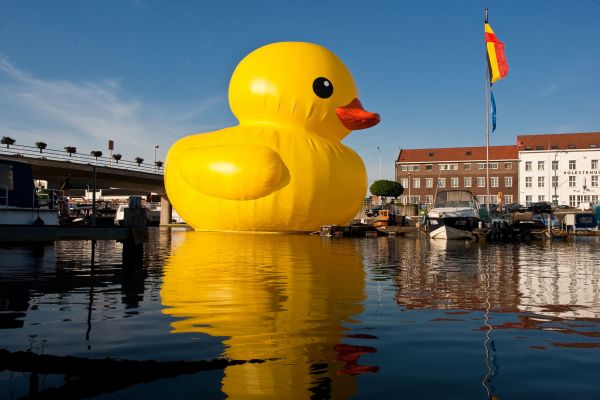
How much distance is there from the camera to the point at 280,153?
2831 centimetres

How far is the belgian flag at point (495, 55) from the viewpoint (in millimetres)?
33750

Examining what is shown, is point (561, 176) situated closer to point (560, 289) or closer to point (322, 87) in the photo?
point (322, 87)

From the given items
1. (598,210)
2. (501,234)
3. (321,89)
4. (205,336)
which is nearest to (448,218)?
(501,234)

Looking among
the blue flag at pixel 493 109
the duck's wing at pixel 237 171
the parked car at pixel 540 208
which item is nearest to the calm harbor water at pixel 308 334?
the duck's wing at pixel 237 171

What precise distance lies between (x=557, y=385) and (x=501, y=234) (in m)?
27.9

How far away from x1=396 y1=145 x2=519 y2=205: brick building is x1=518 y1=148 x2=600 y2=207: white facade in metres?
1.63

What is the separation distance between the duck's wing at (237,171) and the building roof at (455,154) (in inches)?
2607

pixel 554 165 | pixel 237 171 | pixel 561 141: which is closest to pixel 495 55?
pixel 237 171

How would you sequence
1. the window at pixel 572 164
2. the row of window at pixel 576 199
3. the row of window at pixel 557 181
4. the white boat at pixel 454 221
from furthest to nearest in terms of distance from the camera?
the window at pixel 572 164
the row of window at pixel 576 199
the row of window at pixel 557 181
the white boat at pixel 454 221

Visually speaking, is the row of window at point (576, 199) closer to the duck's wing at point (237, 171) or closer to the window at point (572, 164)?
the window at point (572, 164)

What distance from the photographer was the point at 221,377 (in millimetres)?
4320

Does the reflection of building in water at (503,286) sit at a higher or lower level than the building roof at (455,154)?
lower

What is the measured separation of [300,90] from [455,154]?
65.6 meters

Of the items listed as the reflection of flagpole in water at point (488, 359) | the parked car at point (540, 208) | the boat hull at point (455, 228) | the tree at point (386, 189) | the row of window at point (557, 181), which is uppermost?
the row of window at point (557, 181)
